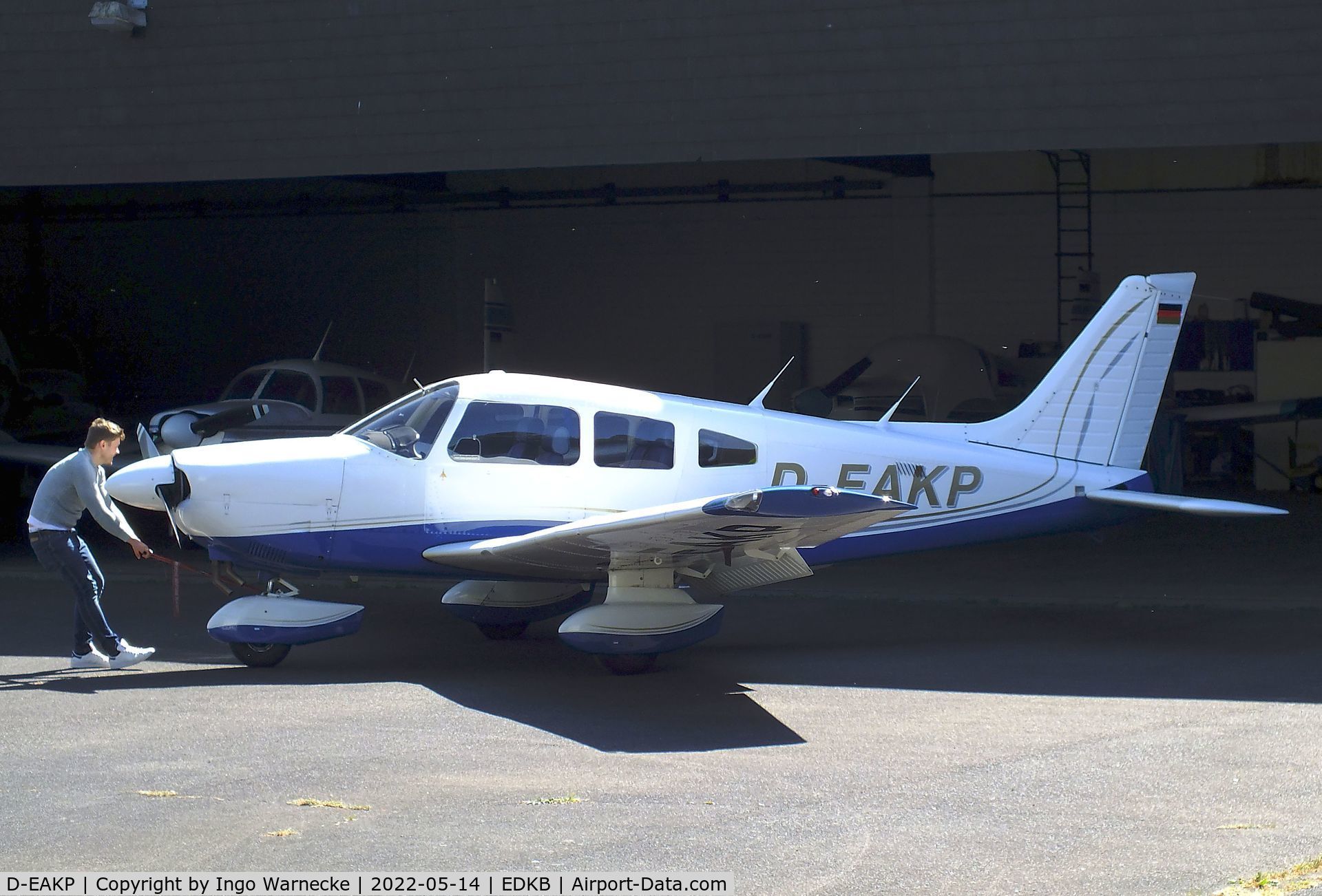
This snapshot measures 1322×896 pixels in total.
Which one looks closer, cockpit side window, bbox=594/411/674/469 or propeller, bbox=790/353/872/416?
cockpit side window, bbox=594/411/674/469

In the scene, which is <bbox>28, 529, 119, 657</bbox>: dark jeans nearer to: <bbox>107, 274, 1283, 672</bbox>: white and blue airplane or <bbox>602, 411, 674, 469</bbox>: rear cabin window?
<bbox>107, 274, 1283, 672</bbox>: white and blue airplane

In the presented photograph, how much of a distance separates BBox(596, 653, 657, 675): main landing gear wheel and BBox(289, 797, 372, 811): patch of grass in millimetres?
2686

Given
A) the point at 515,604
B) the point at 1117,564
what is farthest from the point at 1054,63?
the point at 515,604

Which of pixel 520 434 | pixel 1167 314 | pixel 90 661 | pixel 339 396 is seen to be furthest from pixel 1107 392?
pixel 339 396

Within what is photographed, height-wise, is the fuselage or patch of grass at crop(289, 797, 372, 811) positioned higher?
the fuselage

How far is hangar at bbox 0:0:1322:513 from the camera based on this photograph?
454 inches

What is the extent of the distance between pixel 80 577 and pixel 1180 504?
6719 mm

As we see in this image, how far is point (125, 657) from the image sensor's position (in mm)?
8117

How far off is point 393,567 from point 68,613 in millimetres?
3457

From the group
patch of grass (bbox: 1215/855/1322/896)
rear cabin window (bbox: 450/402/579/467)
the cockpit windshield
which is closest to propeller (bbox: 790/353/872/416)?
rear cabin window (bbox: 450/402/579/467)

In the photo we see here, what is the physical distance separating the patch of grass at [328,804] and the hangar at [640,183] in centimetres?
826

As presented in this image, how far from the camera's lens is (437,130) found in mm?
12938

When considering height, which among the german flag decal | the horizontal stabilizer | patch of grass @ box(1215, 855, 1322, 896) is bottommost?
patch of grass @ box(1215, 855, 1322, 896)

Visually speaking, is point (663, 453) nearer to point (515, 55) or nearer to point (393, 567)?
point (393, 567)
